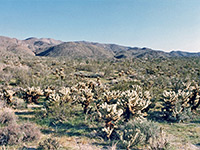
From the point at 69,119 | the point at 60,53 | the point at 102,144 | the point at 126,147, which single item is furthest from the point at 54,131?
the point at 60,53

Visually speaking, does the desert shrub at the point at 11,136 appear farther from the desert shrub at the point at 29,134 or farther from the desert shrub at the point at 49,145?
the desert shrub at the point at 49,145

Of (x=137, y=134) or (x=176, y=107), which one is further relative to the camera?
(x=176, y=107)

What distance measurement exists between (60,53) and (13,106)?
74517 mm

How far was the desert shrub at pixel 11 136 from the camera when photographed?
4375 millimetres

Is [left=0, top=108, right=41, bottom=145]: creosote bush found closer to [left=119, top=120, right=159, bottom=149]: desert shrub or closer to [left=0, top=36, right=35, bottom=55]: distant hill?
[left=119, top=120, right=159, bottom=149]: desert shrub

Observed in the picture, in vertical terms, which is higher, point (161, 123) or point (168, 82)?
point (168, 82)

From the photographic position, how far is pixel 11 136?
4.41 meters

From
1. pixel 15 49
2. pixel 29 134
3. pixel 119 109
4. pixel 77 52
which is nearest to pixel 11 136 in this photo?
pixel 29 134

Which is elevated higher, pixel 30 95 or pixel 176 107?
pixel 176 107

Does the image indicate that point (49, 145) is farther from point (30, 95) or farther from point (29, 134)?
point (30, 95)

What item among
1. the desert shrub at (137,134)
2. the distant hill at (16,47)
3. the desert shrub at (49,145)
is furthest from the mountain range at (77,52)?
the desert shrub at (49,145)

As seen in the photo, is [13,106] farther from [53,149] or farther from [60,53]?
[60,53]

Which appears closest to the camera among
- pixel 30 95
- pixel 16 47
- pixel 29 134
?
pixel 29 134

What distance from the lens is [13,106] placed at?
731 centimetres
